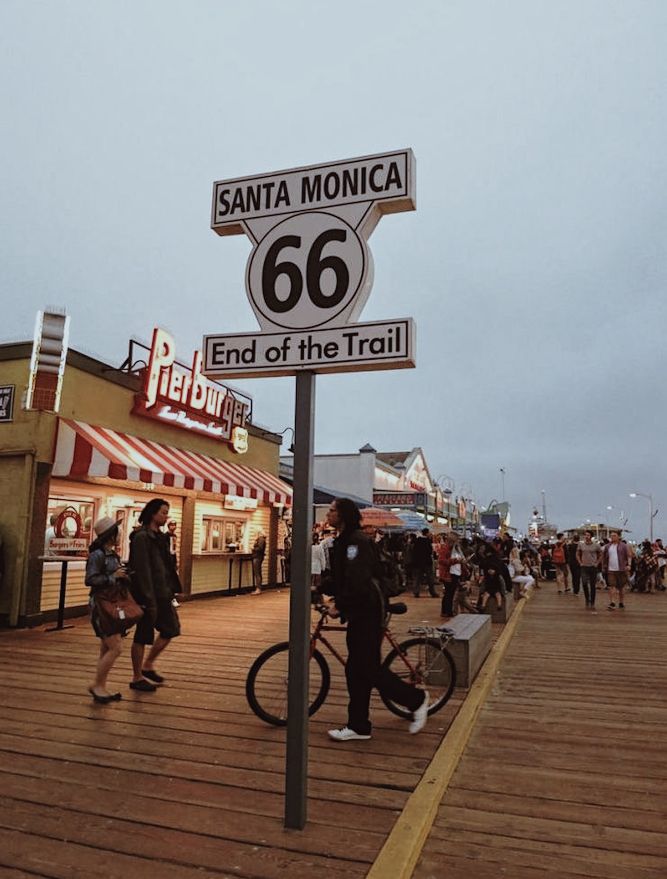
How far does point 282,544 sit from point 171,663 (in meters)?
10.8

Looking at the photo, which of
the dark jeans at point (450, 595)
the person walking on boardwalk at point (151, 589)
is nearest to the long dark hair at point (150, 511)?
the person walking on boardwalk at point (151, 589)

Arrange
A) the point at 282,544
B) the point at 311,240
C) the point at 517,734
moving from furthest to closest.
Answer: the point at 282,544
the point at 517,734
the point at 311,240

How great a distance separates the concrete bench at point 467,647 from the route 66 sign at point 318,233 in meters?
4.07

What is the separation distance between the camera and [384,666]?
5008 millimetres

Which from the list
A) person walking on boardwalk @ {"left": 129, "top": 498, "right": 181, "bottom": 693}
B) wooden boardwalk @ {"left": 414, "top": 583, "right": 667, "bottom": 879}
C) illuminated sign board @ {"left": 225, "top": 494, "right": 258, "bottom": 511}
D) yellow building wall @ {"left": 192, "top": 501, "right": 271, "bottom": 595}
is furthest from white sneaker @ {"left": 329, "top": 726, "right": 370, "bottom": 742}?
illuminated sign board @ {"left": 225, "top": 494, "right": 258, "bottom": 511}

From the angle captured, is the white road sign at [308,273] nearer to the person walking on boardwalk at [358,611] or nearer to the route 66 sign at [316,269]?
the route 66 sign at [316,269]

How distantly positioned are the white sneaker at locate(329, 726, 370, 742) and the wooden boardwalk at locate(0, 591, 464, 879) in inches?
2.3

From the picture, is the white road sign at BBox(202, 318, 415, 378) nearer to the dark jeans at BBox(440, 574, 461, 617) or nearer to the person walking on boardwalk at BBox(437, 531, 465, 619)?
the person walking on boardwalk at BBox(437, 531, 465, 619)

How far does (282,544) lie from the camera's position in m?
18.0

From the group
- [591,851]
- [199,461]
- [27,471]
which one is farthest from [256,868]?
[199,461]

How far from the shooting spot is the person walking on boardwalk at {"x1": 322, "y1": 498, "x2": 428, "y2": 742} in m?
4.61

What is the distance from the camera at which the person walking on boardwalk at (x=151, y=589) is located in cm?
595

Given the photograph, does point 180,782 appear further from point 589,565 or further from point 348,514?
point 589,565

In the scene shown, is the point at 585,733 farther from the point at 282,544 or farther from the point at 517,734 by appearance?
the point at 282,544
